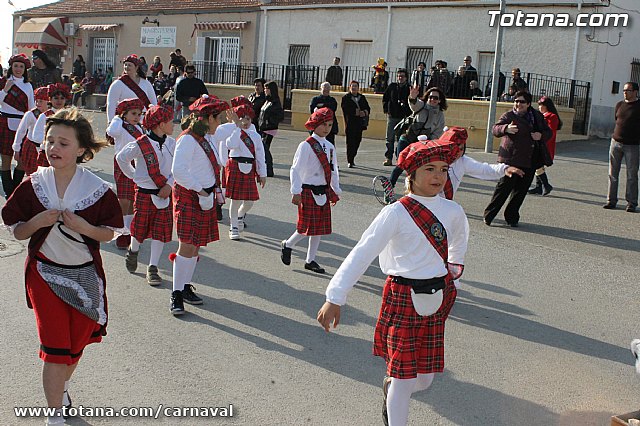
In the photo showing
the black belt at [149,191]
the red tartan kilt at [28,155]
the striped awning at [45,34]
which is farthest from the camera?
the striped awning at [45,34]

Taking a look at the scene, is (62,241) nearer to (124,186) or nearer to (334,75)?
(124,186)

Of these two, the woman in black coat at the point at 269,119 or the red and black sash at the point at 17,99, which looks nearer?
the red and black sash at the point at 17,99

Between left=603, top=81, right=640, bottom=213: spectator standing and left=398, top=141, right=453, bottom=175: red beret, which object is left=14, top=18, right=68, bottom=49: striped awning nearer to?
left=603, top=81, right=640, bottom=213: spectator standing

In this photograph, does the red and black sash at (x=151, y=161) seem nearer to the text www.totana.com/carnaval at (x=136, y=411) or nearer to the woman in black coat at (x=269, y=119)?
A: the text www.totana.com/carnaval at (x=136, y=411)

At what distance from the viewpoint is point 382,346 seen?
394cm

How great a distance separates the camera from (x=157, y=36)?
32.8 m

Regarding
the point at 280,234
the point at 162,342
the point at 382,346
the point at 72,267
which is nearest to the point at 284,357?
the point at 162,342

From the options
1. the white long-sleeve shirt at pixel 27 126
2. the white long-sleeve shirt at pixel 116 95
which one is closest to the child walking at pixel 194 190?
the white long-sleeve shirt at pixel 116 95

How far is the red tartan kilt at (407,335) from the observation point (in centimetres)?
379

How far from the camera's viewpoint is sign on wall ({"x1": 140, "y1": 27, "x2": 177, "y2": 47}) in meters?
32.2

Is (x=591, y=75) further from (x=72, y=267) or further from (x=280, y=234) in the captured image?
(x=72, y=267)

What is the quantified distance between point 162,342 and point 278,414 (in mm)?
1395

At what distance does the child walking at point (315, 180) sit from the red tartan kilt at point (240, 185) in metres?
1.57

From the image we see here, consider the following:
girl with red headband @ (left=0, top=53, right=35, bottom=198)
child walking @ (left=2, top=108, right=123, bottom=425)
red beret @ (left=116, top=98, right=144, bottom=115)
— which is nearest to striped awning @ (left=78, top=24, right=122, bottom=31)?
girl with red headband @ (left=0, top=53, right=35, bottom=198)
